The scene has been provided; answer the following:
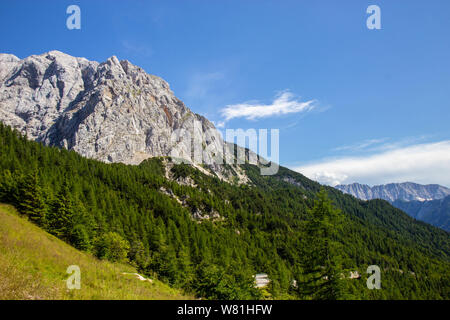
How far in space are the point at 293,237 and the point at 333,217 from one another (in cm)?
12407

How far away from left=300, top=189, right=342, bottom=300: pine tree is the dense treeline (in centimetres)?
9

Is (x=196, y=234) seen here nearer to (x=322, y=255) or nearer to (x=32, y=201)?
(x=32, y=201)

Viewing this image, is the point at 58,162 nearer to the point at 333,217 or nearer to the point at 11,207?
the point at 11,207

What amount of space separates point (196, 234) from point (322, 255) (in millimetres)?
83446

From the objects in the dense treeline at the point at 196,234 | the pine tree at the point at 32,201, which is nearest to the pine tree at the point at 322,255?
the dense treeline at the point at 196,234

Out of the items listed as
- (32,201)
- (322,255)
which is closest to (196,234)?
(32,201)

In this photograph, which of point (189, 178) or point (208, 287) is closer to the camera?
point (208, 287)

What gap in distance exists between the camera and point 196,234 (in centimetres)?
9938

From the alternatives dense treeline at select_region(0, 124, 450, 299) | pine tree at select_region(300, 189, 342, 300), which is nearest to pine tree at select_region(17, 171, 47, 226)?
dense treeline at select_region(0, 124, 450, 299)

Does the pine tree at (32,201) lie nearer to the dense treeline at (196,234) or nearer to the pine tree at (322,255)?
the dense treeline at (196,234)

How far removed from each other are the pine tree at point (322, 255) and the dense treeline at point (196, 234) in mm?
88

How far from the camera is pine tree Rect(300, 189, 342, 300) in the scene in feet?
67.1
